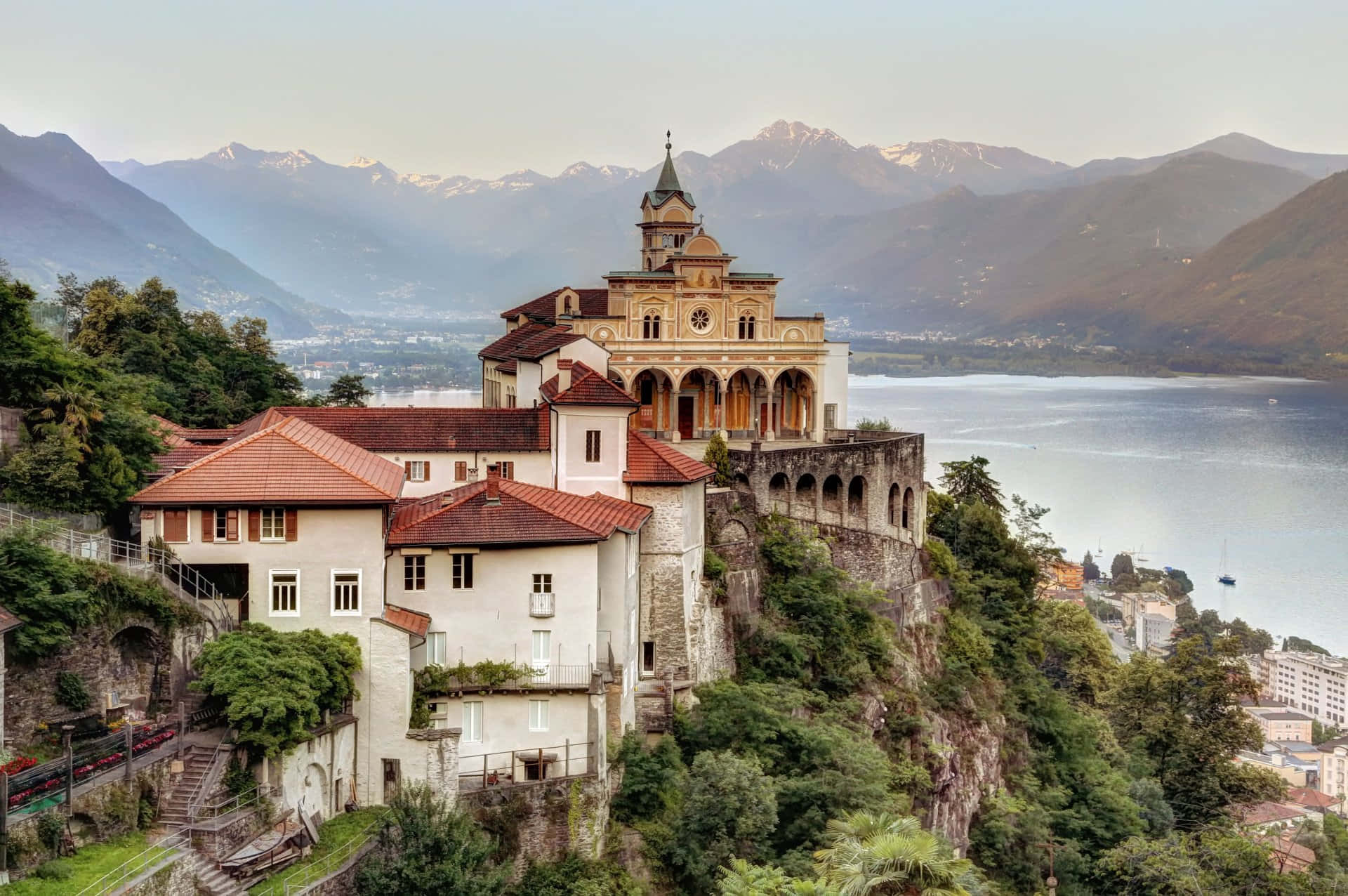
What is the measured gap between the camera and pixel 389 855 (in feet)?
80.3

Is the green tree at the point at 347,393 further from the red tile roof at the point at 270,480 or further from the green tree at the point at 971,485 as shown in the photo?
the red tile roof at the point at 270,480

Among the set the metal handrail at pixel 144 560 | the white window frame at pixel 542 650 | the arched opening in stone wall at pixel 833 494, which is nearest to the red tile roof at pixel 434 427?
the white window frame at pixel 542 650

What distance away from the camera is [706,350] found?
168 feet

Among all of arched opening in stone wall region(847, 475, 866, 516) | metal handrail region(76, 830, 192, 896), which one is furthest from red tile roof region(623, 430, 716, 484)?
metal handrail region(76, 830, 192, 896)

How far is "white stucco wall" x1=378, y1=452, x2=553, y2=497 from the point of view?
3581 cm

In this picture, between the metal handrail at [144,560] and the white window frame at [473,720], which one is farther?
the white window frame at [473,720]

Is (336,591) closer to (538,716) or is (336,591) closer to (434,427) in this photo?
(538,716)

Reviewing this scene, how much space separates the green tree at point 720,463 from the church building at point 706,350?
671cm

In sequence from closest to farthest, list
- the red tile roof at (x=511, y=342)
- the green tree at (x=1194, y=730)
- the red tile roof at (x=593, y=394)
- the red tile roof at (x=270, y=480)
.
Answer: the red tile roof at (x=270, y=480)
the red tile roof at (x=593, y=394)
the red tile roof at (x=511, y=342)
the green tree at (x=1194, y=730)

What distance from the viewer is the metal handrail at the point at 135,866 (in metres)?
19.7

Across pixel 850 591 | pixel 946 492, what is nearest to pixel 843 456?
pixel 850 591

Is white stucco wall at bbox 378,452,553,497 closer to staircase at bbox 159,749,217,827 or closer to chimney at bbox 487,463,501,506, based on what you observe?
chimney at bbox 487,463,501,506

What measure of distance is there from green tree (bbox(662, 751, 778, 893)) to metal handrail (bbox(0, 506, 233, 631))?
10.5 meters

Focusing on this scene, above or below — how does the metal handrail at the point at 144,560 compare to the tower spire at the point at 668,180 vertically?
below
